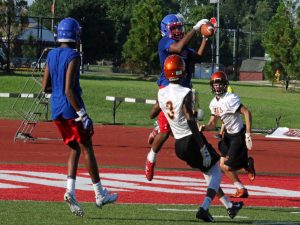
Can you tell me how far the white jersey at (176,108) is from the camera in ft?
32.3

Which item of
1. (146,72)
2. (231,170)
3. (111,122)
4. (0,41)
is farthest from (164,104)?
(146,72)

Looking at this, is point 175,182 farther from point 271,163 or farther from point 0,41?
point 0,41

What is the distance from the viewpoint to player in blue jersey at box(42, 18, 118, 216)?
10055mm

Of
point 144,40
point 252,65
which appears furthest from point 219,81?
point 252,65

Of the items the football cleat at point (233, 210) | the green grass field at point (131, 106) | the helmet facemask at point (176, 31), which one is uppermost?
the helmet facemask at point (176, 31)

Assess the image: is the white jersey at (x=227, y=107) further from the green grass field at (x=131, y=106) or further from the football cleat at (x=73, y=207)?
the green grass field at (x=131, y=106)

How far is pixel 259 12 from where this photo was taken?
165 metres

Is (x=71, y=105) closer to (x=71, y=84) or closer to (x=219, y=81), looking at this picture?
(x=71, y=84)

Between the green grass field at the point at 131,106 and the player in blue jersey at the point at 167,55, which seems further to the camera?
the green grass field at the point at 131,106

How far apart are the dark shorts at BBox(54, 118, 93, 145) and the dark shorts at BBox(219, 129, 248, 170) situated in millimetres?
3515

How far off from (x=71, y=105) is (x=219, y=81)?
9.86 feet

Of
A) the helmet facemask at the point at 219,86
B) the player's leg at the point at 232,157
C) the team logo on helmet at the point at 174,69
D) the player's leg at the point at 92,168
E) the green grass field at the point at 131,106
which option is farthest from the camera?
the green grass field at the point at 131,106

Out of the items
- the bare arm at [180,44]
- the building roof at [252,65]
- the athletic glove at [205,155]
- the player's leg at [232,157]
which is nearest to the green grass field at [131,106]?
the player's leg at [232,157]

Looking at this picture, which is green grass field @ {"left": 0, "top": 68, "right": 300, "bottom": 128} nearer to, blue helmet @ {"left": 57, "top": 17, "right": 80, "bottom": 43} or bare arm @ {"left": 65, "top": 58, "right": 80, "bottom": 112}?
blue helmet @ {"left": 57, "top": 17, "right": 80, "bottom": 43}
